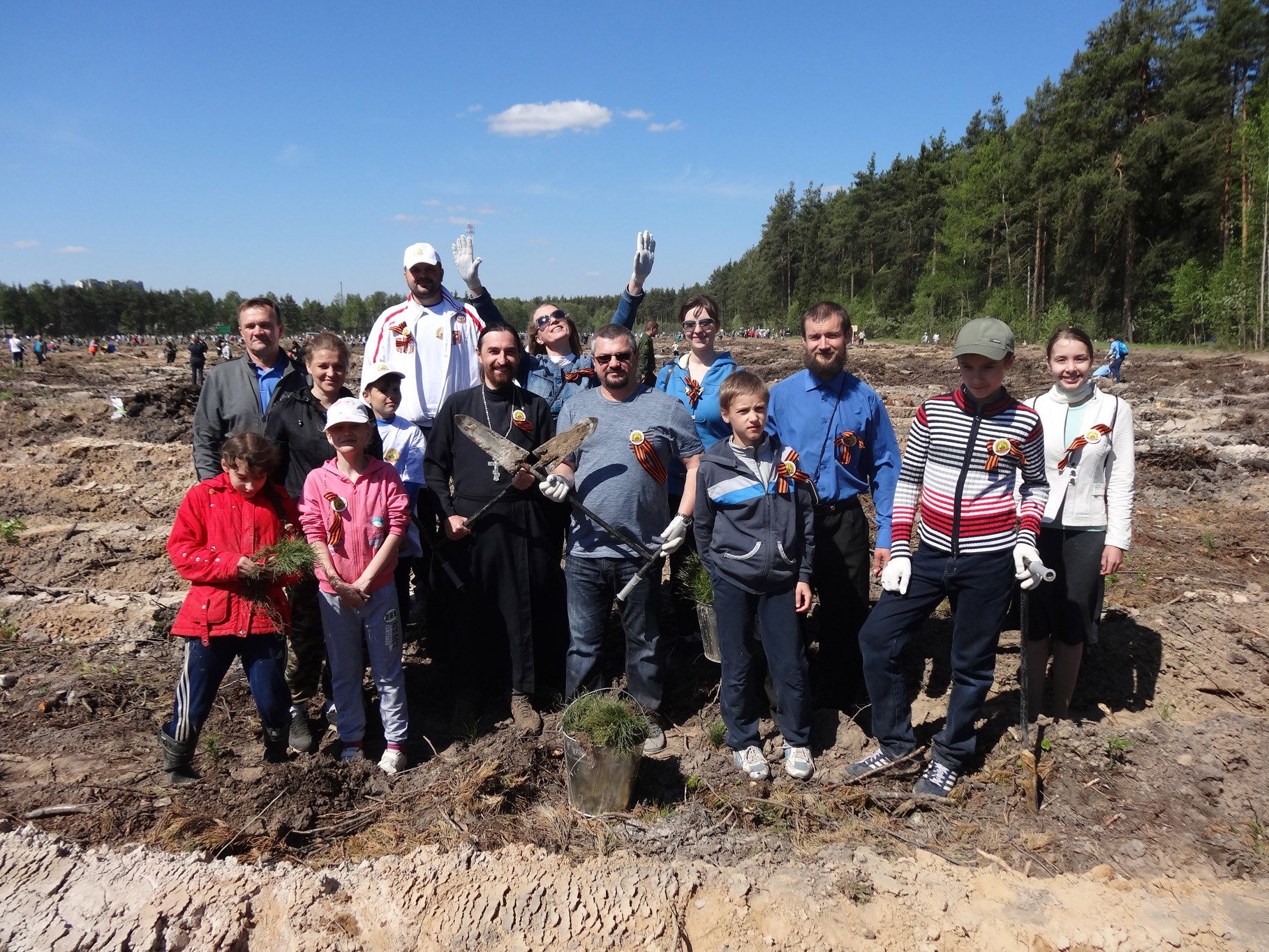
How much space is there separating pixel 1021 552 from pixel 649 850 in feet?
7.00

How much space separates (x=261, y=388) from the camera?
4.23m

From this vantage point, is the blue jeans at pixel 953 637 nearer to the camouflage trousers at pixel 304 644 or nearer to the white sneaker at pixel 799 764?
the white sneaker at pixel 799 764

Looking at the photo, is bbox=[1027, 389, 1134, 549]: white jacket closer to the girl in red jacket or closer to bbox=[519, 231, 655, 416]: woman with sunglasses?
bbox=[519, 231, 655, 416]: woman with sunglasses

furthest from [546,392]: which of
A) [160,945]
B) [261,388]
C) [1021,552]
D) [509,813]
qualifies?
[160,945]

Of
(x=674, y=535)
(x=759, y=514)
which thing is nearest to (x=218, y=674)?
(x=674, y=535)

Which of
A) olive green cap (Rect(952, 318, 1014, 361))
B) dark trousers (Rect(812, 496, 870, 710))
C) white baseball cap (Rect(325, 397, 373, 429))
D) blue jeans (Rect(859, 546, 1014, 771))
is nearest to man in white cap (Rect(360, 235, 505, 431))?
white baseball cap (Rect(325, 397, 373, 429))

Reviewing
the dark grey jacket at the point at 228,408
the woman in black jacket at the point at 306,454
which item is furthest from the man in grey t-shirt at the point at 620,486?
the dark grey jacket at the point at 228,408

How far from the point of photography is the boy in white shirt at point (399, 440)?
4.03 m

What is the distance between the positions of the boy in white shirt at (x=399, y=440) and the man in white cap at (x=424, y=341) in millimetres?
361

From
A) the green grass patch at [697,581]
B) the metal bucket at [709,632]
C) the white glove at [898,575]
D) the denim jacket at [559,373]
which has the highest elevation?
the denim jacket at [559,373]

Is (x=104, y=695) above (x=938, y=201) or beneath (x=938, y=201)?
beneath

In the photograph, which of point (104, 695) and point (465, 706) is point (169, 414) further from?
point (465, 706)

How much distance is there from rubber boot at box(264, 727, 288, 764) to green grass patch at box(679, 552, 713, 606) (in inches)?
90.6

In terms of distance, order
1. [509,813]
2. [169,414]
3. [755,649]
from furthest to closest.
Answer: [169,414], [755,649], [509,813]
